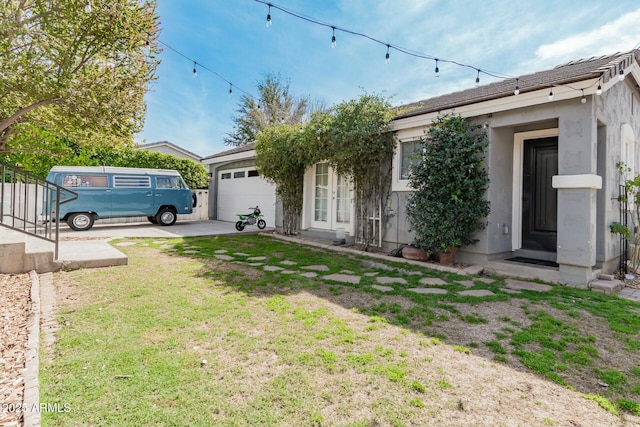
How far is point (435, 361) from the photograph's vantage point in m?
2.48

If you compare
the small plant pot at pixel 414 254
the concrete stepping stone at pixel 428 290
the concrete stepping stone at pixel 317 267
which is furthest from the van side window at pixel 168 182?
the concrete stepping stone at pixel 428 290

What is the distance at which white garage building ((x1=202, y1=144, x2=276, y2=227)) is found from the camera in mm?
12414

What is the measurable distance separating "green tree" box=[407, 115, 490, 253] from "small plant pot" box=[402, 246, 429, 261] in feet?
1.08

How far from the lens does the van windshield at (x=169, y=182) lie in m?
11.6

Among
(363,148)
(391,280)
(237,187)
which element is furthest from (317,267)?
(237,187)

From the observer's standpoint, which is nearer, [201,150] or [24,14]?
[24,14]

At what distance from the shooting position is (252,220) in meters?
11.3

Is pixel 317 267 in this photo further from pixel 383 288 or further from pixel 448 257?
pixel 448 257

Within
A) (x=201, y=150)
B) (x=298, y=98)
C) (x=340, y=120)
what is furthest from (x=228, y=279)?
(x=298, y=98)

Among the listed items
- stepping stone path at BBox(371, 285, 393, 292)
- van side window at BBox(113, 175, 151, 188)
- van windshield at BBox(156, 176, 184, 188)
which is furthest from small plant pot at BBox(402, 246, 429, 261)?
van side window at BBox(113, 175, 151, 188)

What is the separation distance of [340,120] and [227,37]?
4.32m

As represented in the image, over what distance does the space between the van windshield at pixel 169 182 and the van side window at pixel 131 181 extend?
338 mm

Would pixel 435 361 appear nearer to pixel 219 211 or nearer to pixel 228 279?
pixel 228 279

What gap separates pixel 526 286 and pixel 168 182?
36.9ft
